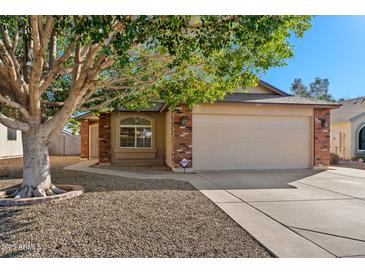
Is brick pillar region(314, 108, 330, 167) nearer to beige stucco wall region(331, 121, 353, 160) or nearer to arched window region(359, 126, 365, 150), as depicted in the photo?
beige stucco wall region(331, 121, 353, 160)

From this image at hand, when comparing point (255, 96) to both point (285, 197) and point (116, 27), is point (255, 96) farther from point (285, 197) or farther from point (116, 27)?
point (116, 27)

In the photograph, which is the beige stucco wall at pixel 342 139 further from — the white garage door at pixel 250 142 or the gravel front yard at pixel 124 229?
the gravel front yard at pixel 124 229

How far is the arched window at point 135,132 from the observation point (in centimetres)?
1381

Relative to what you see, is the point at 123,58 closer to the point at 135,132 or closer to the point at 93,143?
the point at 135,132

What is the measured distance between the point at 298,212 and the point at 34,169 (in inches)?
242

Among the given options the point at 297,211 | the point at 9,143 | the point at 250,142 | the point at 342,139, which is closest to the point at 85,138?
the point at 9,143

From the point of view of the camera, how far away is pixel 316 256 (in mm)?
3186

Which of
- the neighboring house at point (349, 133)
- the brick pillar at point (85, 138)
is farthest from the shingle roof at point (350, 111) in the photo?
the brick pillar at point (85, 138)

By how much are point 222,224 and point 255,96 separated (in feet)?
31.3

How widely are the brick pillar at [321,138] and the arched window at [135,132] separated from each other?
8.81 metres

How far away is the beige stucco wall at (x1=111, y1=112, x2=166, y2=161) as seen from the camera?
13641mm

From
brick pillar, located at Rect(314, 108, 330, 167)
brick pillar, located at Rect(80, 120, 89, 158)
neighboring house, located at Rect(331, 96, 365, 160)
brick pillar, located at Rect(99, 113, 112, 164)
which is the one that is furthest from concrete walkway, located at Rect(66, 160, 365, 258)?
brick pillar, located at Rect(80, 120, 89, 158)

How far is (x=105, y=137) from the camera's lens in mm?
13453

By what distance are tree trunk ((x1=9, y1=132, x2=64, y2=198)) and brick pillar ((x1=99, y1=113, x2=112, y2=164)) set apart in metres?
7.41
